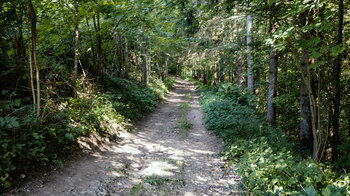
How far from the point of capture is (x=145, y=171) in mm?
4512

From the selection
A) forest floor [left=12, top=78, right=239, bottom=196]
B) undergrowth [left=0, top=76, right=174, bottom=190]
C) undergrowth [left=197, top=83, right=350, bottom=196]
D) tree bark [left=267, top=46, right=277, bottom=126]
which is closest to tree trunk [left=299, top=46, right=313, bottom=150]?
undergrowth [left=197, top=83, right=350, bottom=196]

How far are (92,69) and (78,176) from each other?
611 cm

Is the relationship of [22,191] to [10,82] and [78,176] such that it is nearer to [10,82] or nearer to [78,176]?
[78,176]

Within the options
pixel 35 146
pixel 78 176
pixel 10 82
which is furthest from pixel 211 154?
pixel 10 82

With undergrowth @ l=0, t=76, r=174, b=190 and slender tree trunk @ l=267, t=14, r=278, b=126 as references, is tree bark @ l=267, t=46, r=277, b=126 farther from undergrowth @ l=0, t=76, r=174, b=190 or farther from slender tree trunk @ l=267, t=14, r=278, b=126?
undergrowth @ l=0, t=76, r=174, b=190

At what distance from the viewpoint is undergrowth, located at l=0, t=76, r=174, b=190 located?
344 cm

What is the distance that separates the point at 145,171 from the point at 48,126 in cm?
246

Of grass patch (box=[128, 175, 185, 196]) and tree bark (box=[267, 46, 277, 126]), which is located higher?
tree bark (box=[267, 46, 277, 126])

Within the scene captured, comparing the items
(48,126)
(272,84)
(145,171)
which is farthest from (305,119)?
(48,126)

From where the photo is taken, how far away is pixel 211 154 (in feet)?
18.7

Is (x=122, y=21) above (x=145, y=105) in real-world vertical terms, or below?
above

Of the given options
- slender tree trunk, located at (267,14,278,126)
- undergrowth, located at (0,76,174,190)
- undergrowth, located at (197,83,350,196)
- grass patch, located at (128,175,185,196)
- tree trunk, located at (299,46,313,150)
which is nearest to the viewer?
undergrowth, located at (197,83,350,196)

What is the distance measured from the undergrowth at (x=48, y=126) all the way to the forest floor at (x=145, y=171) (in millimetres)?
357

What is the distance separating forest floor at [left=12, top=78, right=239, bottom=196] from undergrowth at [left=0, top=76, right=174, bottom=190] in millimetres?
357
